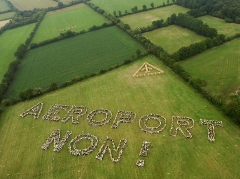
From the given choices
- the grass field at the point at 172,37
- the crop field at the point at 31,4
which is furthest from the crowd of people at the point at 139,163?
the crop field at the point at 31,4

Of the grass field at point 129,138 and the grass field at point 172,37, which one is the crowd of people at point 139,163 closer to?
the grass field at point 129,138

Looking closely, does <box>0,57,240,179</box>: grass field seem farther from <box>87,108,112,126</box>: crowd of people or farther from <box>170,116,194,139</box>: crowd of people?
<box>87,108,112,126</box>: crowd of people

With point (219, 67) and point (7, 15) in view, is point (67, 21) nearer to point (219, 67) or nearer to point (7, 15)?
point (7, 15)

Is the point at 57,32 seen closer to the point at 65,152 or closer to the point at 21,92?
the point at 21,92

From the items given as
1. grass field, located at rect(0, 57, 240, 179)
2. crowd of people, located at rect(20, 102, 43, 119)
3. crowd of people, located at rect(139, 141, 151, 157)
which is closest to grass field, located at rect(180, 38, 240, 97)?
grass field, located at rect(0, 57, 240, 179)

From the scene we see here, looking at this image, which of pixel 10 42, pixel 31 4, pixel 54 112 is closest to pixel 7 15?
pixel 31 4
